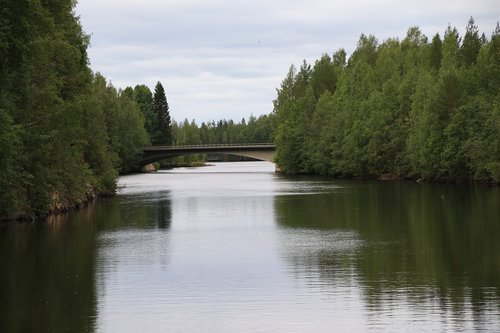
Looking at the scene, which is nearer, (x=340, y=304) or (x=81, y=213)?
(x=340, y=304)

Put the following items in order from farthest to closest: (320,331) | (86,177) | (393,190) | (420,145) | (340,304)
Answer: (420,145) < (393,190) < (86,177) < (340,304) < (320,331)

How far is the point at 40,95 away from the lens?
4350cm

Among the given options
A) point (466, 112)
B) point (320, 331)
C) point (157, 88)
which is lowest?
point (320, 331)

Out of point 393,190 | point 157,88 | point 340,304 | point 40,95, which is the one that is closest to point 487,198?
point 393,190

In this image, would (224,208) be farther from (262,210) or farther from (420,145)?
(420,145)

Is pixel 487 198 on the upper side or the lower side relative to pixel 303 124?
lower

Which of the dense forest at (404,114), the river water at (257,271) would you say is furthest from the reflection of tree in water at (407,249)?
the dense forest at (404,114)

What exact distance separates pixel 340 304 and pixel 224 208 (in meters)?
34.7

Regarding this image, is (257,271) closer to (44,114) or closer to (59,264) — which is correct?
(59,264)

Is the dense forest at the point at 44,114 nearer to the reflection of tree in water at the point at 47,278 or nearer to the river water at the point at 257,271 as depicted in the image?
the river water at the point at 257,271

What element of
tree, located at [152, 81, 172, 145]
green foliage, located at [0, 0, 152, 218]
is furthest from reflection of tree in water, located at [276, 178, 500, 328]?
tree, located at [152, 81, 172, 145]

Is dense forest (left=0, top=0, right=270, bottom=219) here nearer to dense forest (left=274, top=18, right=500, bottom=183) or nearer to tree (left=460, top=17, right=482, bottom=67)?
dense forest (left=274, top=18, right=500, bottom=183)

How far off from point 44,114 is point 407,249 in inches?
847

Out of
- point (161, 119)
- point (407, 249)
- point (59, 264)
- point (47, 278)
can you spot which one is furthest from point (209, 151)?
point (47, 278)
